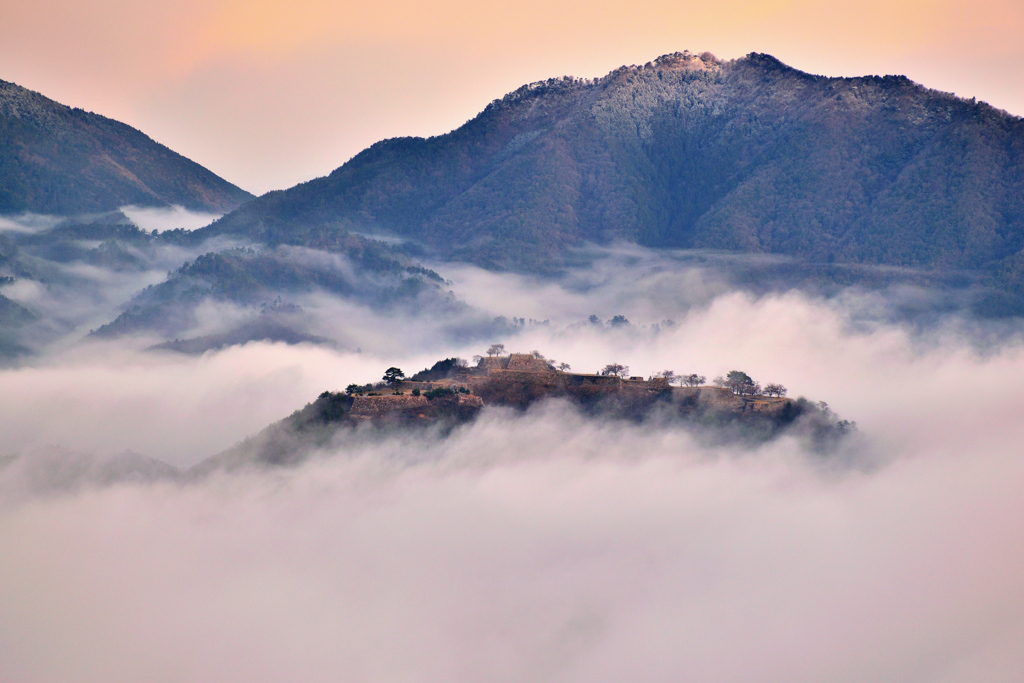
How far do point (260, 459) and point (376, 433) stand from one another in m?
17.5

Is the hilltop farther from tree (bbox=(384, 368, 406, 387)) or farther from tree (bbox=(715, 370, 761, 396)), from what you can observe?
tree (bbox=(384, 368, 406, 387))

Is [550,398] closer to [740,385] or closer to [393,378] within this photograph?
[393,378]

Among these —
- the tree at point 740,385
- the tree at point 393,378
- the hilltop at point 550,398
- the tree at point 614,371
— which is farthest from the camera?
the tree at point 614,371

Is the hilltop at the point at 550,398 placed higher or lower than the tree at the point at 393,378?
lower

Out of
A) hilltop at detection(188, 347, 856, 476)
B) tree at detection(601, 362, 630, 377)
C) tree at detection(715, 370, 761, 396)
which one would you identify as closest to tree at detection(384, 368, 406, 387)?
hilltop at detection(188, 347, 856, 476)

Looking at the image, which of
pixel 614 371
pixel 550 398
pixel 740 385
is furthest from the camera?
pixel 614 371

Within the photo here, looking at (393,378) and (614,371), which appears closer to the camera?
(393,378)

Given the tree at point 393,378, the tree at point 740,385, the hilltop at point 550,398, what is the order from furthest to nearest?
the tree at point 393,378, the tree at point 740,385, the hilltop at point 550,398

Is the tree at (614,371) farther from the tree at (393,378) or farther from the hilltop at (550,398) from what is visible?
the tree at (393,378)

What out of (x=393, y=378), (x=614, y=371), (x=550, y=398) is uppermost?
(x=393, y=378)

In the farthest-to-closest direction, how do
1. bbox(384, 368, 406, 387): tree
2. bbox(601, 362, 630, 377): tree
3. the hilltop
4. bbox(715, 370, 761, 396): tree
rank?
bbox(601, 362, 630, 377): tree, bbox(384, 368, 406, 387): tree, bbox(715, 370, 761, 396): tree, the hilltop

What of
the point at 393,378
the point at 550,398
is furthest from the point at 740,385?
the point at 393,378

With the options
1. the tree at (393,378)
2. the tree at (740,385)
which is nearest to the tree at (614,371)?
the tree at (740,385)

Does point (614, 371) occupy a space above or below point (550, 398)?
above
